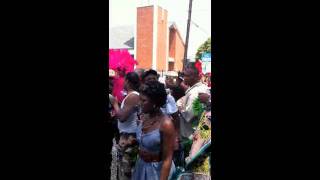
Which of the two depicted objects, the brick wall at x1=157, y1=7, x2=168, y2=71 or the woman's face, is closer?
the woman's face

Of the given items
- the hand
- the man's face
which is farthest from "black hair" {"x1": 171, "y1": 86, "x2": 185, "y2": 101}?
the hand

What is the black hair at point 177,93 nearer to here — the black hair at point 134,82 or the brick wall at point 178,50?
the black hair at point 134,82

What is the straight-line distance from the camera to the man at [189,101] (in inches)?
155

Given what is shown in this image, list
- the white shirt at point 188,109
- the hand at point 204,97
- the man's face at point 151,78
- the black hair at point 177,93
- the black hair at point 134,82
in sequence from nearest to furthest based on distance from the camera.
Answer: the hand at point 204,97
the white shirt at point 188,109
the black hair at point 134,82
the man's face at point 151,78
the black hair at point 177,93

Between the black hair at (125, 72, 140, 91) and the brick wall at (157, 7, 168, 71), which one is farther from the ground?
the brick wall at (157, 7, 168, 71)

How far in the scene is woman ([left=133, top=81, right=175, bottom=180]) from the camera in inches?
110

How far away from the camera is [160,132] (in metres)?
2.84

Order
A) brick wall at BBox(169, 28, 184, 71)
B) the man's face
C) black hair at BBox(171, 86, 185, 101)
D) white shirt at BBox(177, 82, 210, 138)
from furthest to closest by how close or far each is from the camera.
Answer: brick wall at BBox(169, 28, 184, 71)
black hair at BBox(171, 86, 185, 101)
the man's face
white shirt at BBox(177, 82, 210, 138)

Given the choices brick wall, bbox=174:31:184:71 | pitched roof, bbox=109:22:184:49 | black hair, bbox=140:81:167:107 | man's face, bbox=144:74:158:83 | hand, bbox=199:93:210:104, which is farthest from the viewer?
brick wall, bbox=174:31:184:71

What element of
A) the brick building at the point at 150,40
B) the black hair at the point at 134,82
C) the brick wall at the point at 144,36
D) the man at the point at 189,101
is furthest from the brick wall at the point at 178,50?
the black hair at the point at 134,82

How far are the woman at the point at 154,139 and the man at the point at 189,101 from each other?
951 millimetres

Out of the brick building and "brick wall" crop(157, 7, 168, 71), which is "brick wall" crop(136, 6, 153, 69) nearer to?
the brick building
